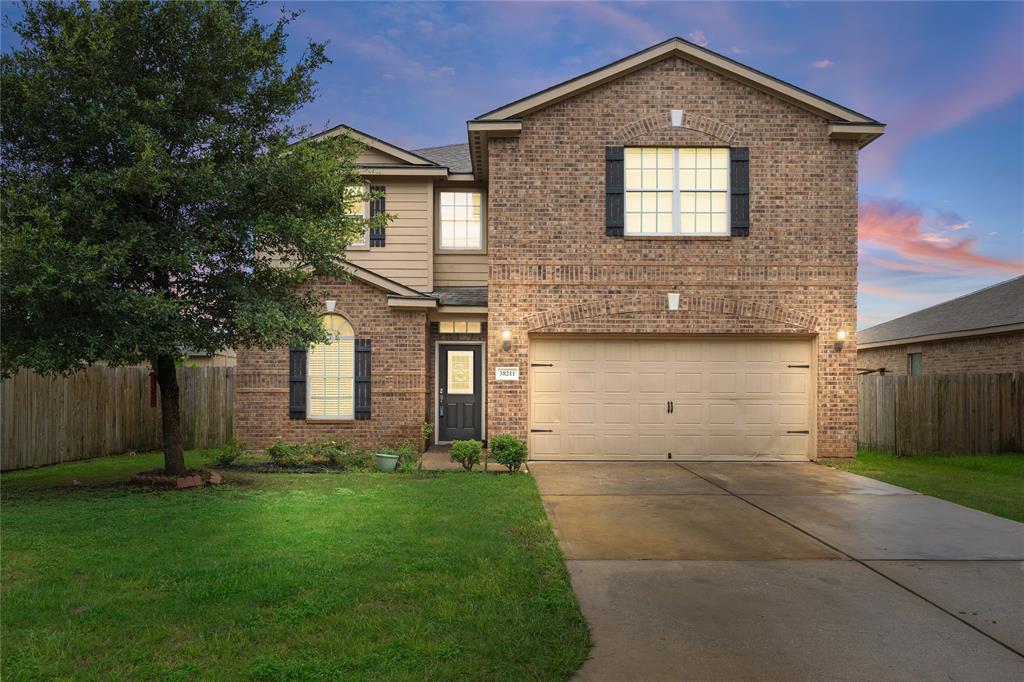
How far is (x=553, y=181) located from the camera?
44.0 feet

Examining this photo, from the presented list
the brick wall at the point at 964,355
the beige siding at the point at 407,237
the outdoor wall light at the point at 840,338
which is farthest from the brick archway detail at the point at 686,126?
the brick wall at the point at 964,355

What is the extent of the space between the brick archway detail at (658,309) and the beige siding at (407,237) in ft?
11.8

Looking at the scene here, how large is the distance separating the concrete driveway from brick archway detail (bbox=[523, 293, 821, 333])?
427 centimetres

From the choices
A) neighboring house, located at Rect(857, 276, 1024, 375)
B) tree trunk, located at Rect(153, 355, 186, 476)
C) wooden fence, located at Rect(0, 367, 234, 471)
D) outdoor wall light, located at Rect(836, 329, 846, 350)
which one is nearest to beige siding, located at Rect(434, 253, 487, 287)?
wooden fence, located at Rect(0, 367, 234, 471)

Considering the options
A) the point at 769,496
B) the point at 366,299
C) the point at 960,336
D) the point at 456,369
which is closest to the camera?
the point at 769,496

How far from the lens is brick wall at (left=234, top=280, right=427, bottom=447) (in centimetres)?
1423

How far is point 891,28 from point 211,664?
56.9 ft

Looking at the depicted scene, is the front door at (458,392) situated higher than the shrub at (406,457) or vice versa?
the front door at (458,392)

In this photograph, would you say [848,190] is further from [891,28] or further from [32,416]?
[32,416]

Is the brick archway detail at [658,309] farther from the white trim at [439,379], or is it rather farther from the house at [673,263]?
the white trim at [439,379]

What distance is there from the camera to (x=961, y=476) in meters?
12.1

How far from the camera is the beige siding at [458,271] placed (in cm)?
1595

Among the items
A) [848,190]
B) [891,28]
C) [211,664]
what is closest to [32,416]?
[211,664]

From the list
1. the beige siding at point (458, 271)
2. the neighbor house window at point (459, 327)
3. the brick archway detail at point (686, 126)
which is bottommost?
the neighbor house window at point (459, 327)
